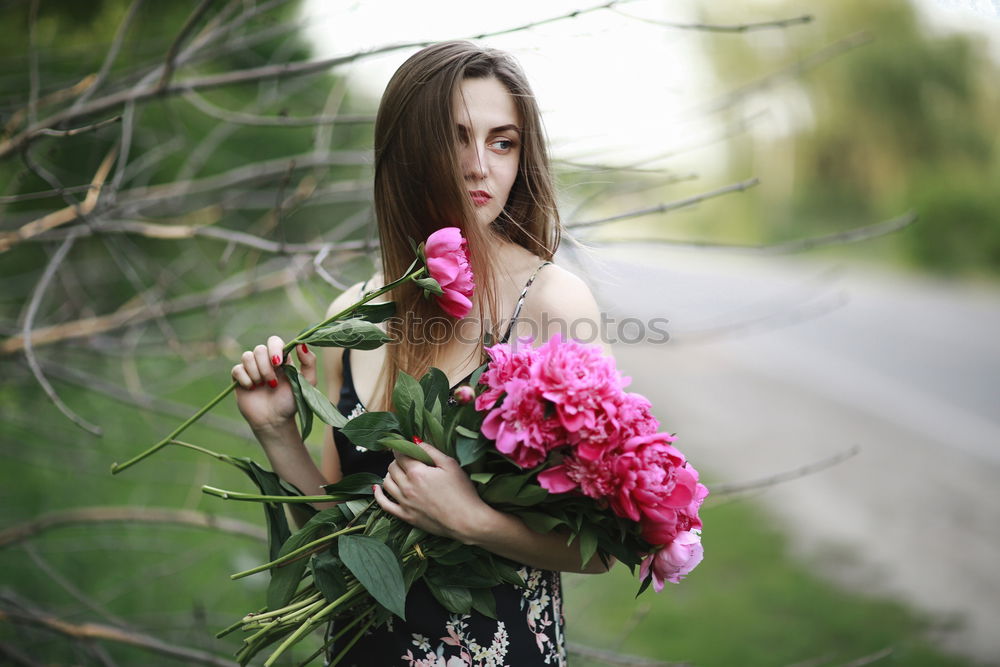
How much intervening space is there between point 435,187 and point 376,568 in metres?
0.74

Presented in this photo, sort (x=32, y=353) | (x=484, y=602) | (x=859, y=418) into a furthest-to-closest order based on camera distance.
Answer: (x=859, y=418)
(x=32, y=353)
(x=484, y=602)

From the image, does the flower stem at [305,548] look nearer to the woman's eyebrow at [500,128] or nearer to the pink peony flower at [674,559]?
the pink peony flower at [674,559]

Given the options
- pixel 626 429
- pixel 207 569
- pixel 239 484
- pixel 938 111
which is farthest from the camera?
pixel 938 111

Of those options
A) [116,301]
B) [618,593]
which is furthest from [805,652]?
[116,301]

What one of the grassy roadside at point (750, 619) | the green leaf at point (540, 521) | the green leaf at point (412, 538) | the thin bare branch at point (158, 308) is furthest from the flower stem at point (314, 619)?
the grassy roadside at point (750, 619)

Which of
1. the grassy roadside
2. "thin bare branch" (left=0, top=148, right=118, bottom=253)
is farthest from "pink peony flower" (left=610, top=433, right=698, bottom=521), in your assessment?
the grassy roadside

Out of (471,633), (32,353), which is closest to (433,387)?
(471,633)

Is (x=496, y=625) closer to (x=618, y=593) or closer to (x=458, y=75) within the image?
(x=458, y=75)

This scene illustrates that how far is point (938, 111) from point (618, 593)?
25979mm

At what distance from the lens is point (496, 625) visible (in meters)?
1.58

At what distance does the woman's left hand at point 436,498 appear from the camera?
A: 4.64ft

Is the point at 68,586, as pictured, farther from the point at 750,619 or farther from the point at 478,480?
the point at 750,619

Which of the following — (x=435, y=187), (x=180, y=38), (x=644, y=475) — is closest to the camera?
(x=644, y=475)

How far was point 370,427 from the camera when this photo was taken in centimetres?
145
